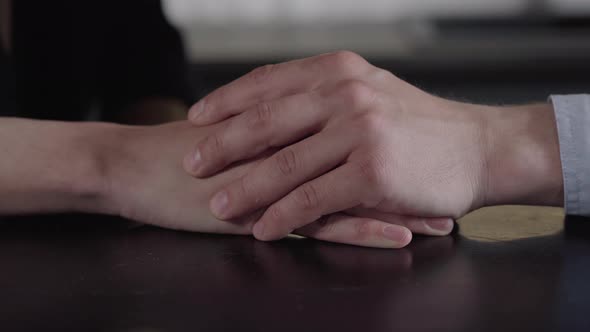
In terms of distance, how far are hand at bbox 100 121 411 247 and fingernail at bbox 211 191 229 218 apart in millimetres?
13

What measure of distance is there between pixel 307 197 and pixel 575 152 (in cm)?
31

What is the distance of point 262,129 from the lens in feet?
2.76

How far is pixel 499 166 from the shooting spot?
88cm

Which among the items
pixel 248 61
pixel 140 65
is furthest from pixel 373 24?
pixel 140 65

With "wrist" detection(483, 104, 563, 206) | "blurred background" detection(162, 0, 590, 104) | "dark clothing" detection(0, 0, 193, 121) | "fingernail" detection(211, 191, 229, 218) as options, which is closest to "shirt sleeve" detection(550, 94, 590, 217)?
"wrist" detection(483, 104, 563, 206)

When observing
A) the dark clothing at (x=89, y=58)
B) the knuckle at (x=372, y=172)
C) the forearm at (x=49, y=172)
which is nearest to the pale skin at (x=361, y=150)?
the knuckle at (x=372, y=172)

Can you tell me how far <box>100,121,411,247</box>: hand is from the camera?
84 cm

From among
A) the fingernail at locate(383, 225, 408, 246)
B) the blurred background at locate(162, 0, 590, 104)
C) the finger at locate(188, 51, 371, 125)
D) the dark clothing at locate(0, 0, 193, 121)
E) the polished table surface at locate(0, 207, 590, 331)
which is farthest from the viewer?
the blurred background at locate(162, 0, 590, 104)

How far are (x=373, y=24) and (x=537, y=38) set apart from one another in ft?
2.19

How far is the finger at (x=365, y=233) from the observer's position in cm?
79

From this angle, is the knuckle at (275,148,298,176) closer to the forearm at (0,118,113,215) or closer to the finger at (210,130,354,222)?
the finger at (210,130,354,222)

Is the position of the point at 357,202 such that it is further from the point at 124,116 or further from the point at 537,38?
the point at 537,38

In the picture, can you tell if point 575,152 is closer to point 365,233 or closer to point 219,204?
point 365,233

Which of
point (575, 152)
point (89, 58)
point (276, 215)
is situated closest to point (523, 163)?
point (575, 152)
